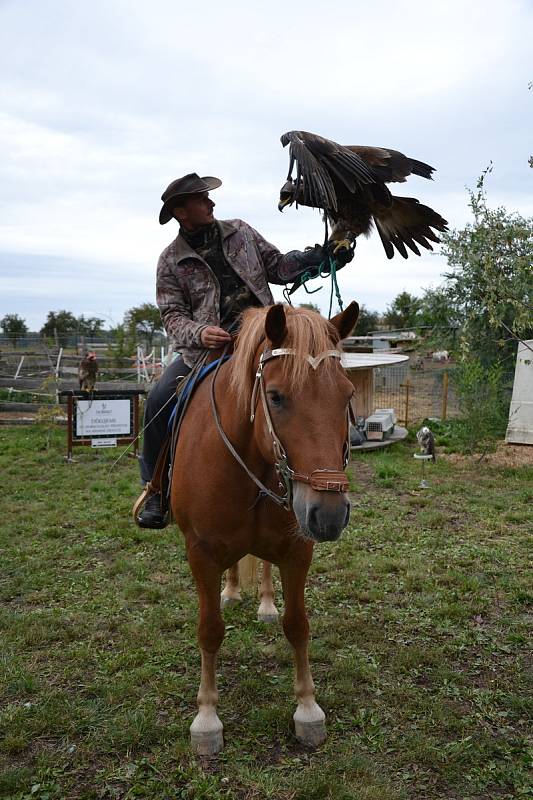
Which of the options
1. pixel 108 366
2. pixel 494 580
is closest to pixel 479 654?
pixel 494 580

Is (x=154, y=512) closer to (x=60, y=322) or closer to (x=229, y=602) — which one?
(x=229, y=602)

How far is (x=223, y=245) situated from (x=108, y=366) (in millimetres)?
16340

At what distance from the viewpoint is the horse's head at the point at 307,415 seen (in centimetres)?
221

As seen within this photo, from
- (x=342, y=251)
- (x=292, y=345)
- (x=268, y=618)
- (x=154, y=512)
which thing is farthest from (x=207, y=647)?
(x=342, y=251)

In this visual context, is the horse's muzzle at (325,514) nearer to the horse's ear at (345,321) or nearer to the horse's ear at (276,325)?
the horse's ear at (276,325)

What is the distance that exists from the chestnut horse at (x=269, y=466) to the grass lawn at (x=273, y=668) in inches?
11.5

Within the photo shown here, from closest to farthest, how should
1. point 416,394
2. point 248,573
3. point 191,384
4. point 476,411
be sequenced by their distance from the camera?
1. point 191,384
2. point 248,573
3. point 476,411
4. point 416,394

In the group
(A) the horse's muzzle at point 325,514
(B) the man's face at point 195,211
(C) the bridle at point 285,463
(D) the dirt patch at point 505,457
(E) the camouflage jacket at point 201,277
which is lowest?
(D) the dirt patch at point 505,457

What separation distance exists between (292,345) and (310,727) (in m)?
2.01

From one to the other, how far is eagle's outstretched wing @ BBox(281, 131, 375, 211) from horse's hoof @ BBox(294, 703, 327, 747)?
254 cm

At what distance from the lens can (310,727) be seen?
10.2ft

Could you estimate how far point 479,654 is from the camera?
157 inches

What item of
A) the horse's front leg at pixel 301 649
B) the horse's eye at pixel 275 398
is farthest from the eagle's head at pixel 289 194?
the horse's front leg at pixel 301 649

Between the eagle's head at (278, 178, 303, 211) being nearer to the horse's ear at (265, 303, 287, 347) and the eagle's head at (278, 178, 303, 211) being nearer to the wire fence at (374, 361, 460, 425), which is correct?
the horse's ear at (265, 303, 287, 347)
